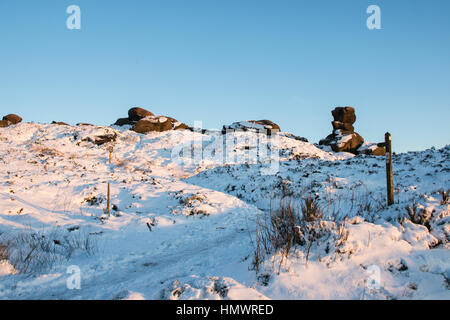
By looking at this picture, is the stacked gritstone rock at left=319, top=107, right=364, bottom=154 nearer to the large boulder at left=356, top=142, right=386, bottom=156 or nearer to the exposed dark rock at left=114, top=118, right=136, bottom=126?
the large boulder at left=356, top=142, right=386, bottom=156

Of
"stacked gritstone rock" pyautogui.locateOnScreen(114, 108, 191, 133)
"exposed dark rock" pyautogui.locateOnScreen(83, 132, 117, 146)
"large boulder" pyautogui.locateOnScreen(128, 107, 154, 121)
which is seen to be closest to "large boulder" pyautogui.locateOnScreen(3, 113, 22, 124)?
"stacked gritstone rock" pyautogui.locateOnScreen(114, 108, 191, 133)

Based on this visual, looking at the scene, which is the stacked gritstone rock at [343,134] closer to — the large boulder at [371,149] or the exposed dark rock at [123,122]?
the large boulder at [371,149]

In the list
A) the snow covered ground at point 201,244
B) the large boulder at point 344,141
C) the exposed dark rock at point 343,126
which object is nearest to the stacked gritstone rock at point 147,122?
the snow covered ground at point 201,244

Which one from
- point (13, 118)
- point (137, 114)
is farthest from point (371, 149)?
point (13, 118)

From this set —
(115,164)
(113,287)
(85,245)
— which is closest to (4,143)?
(115,164)

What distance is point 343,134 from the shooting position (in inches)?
1581

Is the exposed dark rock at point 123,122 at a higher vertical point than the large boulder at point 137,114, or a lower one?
lower

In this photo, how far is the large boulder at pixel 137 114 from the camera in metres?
41.9

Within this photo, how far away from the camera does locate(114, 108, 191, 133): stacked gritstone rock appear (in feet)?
123

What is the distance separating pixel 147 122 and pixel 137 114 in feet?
16.9

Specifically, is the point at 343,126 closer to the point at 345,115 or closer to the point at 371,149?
the point at 345,115

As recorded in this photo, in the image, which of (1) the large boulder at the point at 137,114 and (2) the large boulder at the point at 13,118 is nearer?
(2) the large boulder at the point at 13,118
